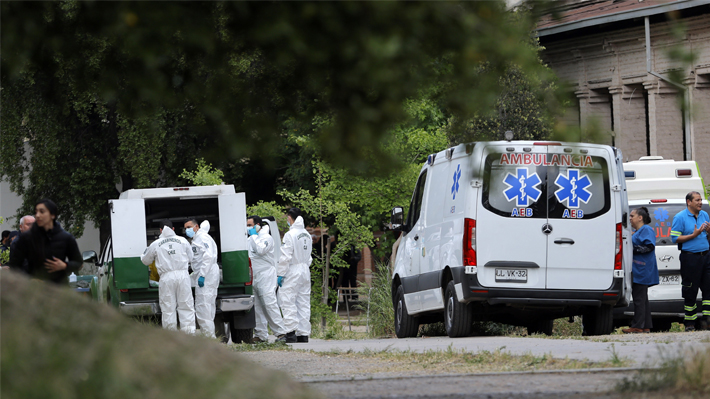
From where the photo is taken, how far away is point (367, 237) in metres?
21.2

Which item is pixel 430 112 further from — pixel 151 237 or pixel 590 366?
pixel 590 366

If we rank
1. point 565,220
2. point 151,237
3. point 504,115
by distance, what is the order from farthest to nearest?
point 504,115 < point 151,237 < point 565,220

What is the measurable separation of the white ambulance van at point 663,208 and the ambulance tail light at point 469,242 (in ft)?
11.0

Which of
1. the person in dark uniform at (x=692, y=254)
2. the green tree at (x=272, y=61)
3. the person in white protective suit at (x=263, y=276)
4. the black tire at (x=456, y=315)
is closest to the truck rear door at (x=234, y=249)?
the person in white protective suit at (x=263, y=276)

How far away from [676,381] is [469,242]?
5768 mm

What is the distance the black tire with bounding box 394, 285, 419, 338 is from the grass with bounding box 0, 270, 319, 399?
8.75 meters

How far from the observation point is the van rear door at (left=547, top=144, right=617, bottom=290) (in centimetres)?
1132

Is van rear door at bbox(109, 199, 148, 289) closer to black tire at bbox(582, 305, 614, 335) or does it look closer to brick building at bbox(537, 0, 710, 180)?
black tire at bbox(582, 305, 614, 335)

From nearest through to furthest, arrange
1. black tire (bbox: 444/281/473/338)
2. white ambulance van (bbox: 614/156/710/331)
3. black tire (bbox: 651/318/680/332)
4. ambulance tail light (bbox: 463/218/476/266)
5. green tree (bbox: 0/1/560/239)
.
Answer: green tree (bbox: 0/1/560/239), ambulance tail light (bbox: 463/218/476/266), black tire (bbox: 444/281/473/338), white ambulance van (bbox: 614/156/710/331), black tire (bbox: 651/318/680/332)

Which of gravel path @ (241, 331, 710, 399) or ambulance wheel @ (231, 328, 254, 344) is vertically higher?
gravel path @ (241, 331, 710, 399)

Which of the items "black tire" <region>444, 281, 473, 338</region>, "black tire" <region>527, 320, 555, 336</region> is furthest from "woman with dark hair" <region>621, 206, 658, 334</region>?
"black tire" <region>444, 281, 473, 338</region>

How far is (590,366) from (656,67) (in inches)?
1049

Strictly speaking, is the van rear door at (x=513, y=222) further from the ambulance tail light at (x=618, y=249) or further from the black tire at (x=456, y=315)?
the ambulance tail light at (x=618, y=249)

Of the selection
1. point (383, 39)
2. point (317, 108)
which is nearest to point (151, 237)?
point (317, 108)
